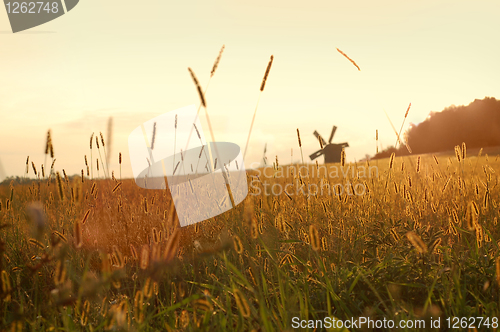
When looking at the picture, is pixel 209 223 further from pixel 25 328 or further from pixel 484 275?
pixel 484 275

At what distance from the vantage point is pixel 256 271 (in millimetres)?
1408

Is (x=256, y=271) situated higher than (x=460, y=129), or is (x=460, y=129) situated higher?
(x=460, y=129)

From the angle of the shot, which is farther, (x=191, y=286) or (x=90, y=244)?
(x=90, y=244)

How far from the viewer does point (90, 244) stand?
249 cm

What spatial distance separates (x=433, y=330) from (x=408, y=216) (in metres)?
1.19

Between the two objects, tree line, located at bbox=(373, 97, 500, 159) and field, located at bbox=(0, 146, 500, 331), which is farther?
tree line, located at bbox=(373, 97, 500, 159)

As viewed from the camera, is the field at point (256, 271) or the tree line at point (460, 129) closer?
the field at point (256, 271)

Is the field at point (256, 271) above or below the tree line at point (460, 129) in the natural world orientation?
below

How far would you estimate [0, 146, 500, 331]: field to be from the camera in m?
1.13

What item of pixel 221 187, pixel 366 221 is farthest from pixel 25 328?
pixel 221 187

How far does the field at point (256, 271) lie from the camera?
3.70 ft

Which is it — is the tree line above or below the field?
above

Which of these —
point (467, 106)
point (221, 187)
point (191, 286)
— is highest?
point (467, 106)

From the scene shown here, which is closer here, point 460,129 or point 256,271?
point 256,271
